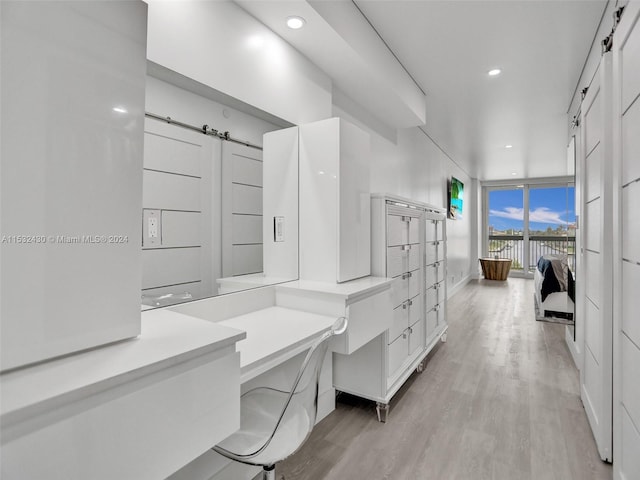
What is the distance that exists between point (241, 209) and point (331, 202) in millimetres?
533

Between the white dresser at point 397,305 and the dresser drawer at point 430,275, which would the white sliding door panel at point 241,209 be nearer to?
the white dresser at point 397,305

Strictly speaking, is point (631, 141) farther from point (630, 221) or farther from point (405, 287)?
point (405, 287)

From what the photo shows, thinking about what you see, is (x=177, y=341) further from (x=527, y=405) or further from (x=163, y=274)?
(x=527, y=405)

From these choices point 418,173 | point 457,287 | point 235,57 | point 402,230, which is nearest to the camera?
point 235,57

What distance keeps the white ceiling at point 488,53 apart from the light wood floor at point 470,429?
240cm

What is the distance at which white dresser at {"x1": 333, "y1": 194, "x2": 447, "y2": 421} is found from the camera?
7.04 ft

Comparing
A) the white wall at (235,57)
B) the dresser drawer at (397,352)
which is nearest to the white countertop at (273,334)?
the dresser drawer at (397,352)

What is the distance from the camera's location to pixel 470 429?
1992mm

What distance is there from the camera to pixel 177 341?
83 cm

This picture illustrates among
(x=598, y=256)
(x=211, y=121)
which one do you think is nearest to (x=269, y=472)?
(x=211, y=121)

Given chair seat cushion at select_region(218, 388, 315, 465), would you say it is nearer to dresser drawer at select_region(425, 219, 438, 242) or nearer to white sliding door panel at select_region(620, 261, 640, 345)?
white sliding door panel at select_region(620, 261, 640, 345)

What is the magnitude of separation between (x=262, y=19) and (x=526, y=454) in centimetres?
279

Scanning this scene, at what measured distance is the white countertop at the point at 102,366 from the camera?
56 centimetres

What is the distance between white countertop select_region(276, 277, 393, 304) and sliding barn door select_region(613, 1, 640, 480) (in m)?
1.10
